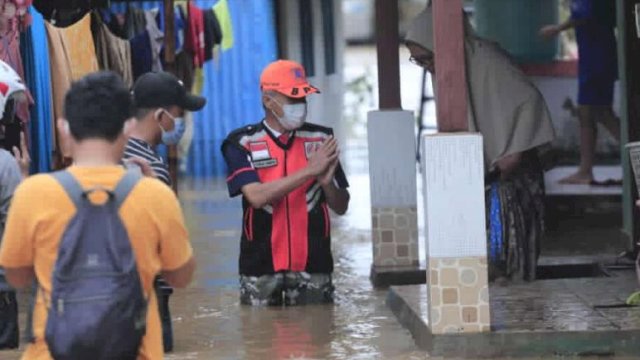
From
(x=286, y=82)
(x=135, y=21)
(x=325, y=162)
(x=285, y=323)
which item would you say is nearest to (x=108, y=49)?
(x=286, y=82)

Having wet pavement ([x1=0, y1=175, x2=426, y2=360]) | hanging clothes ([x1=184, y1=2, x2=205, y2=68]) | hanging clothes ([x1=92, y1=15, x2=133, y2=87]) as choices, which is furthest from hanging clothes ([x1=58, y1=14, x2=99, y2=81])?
hanging clothes ([x1=184, y1=2, x2=205, y2=68])

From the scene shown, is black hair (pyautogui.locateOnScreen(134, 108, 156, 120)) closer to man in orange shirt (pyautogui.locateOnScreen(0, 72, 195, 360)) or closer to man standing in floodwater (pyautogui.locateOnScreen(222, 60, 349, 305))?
man standing in floodwater (pyautogui.locateOnScreen(222, 60, 349, 305))

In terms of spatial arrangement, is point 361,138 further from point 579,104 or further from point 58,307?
point 58,307

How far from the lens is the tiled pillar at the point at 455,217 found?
7.74m

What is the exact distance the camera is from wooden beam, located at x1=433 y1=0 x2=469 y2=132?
784 centimetres

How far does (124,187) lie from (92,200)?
110 millimetres

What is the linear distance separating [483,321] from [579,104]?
6.45 metres

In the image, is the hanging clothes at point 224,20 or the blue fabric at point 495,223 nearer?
the blue fabric at point 495,223

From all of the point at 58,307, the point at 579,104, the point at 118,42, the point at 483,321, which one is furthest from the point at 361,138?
the point at 58,307

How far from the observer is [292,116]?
9.27 metres

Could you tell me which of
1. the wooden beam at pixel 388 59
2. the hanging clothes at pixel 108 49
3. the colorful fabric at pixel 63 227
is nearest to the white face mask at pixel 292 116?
the wooden beam at pixel 388 59

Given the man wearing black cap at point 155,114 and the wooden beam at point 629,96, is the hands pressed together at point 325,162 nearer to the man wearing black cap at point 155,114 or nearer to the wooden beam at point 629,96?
the man wearing black cap at point 155,114

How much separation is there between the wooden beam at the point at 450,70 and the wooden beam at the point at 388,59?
2721 millimetres

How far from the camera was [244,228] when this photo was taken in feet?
31.4
